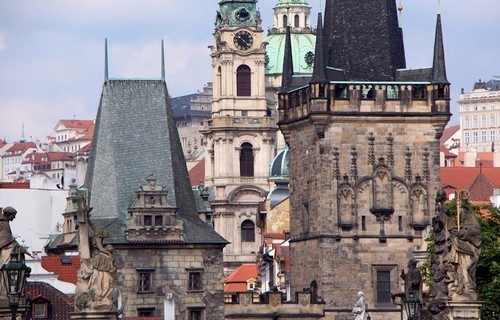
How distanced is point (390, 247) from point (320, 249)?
266 centimetres

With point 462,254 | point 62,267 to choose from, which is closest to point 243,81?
point 62,267

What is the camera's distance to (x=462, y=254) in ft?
147

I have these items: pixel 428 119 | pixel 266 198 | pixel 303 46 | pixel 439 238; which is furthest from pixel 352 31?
pixel 303 46

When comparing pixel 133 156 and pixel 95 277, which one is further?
pixel 133 156

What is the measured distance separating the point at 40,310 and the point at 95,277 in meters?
36.7

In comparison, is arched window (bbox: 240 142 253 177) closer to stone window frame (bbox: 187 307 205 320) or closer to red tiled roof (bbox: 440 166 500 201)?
red tiled roof (bbox: 440 166 500 201)

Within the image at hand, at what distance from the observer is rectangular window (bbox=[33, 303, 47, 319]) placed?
268 ft

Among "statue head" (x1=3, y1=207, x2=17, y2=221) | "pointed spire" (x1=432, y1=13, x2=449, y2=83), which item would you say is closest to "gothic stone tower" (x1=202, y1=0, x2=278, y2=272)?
"pointed spire" (x1=432, y1=13, x2=449, y2=83)

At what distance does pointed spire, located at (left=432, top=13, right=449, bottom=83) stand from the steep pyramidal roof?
1311 mm

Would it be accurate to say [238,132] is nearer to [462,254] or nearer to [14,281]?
[462,254]

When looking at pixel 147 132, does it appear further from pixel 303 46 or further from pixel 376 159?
pixel 303 46

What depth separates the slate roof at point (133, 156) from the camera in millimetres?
95250

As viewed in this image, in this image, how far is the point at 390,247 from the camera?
9669cm

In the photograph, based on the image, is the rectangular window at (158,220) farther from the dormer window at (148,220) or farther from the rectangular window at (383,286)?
the rectangular window at (383,286)
